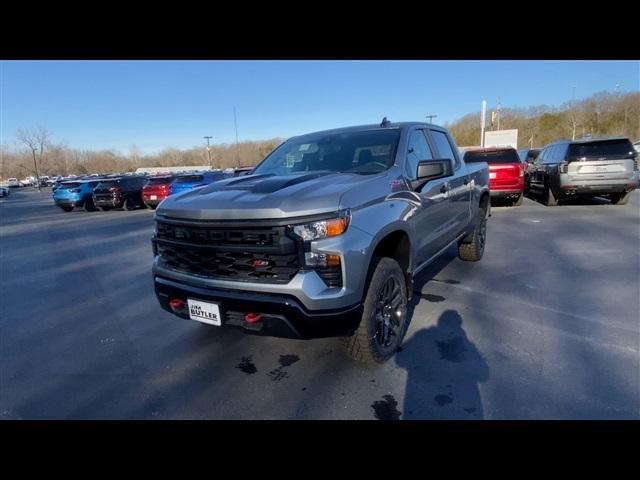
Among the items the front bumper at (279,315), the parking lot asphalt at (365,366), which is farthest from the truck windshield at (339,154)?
the parking lot asphalt at (365,366)

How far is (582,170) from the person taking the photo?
9.58 metres

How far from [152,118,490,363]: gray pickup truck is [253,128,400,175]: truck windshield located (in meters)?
0.02

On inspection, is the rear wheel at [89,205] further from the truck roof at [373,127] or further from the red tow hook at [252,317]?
the red tow hook at [252,317]

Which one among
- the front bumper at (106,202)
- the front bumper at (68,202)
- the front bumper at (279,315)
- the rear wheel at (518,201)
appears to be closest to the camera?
the front bumper at (279,315)

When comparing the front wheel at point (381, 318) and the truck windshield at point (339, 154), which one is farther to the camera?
the truck windshield at point (339, 154)

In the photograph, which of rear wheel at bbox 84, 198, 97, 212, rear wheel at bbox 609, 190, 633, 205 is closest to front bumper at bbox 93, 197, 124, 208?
rear wheel at bbox 84, 198, 97, 212

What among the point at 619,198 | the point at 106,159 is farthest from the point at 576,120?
the point at 106,159

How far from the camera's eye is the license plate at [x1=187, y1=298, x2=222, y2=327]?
8.13ft

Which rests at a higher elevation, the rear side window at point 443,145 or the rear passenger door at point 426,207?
the rear side window at point 443,145

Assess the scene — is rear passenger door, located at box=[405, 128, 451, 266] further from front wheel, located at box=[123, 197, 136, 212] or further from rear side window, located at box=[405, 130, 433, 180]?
front wheel, located at box=[123, 197, 136, 212]

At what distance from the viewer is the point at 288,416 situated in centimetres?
236

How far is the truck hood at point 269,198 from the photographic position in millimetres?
2295

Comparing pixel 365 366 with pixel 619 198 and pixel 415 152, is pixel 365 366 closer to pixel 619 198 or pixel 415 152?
pixel 415 152
